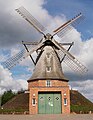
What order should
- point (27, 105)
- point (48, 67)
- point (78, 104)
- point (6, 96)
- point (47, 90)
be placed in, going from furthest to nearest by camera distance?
1. point (6, 96)
2. point (78, 104)
3. point (27, 105)
4. point (48, 67)
5. point (47, 90)

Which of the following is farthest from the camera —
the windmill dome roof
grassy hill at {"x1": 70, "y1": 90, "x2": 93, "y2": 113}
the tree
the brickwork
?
the tree

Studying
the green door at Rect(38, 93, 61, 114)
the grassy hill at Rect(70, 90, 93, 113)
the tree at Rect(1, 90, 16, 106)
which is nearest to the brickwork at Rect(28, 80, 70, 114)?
the green door at Rect(38, 93, 61, 114)

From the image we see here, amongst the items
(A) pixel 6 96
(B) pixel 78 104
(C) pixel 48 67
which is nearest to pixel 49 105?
(B) pixel 78 104

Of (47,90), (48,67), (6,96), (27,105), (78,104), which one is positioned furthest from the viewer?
(6,96)

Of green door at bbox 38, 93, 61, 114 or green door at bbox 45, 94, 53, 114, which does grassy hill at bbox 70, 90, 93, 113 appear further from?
green door at bbox 45, 94, 53, 114

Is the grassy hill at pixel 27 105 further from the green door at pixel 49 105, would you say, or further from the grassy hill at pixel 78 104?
the green door at pixel 49 105

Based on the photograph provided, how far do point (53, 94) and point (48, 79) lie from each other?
236cm

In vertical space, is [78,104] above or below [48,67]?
below

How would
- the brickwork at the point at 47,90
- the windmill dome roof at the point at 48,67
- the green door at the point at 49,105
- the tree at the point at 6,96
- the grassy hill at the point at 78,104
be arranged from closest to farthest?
the brickwork at the point at 47,90 → the green door at the point at 49,105 → the grassy hill at the point at 78,104 → the windmill dome roof at the point at 48,67 → the tree at the point at 6,96

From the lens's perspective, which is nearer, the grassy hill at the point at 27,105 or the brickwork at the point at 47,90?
the brickwork at the point at 47,90

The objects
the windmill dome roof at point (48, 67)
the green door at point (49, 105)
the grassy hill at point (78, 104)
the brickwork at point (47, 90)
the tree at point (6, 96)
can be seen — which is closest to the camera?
the brickwork at point (47, 90)

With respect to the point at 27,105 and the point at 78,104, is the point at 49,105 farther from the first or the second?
the point at 78,104

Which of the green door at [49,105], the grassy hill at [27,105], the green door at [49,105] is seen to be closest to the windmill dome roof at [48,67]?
the green door at [49,105]

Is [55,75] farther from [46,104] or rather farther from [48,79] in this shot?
[46,104]
